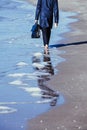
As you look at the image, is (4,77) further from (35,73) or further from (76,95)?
(76,95)

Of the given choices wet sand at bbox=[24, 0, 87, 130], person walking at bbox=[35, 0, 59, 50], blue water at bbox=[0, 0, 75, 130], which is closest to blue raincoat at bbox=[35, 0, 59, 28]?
person walking at bbox=[35, 0, 59, 50]

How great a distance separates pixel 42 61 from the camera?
11750 mm

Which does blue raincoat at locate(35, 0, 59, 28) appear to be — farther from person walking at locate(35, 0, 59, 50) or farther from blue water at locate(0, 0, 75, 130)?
blue water at locate(0, 0, 75, 130)

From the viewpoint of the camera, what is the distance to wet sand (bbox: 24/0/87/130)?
Answer: 705 centimetres

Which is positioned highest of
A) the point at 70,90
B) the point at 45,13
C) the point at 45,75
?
the point at 70,90

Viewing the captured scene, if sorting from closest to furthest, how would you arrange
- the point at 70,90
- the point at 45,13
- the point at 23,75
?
the point at 70,90 < the point at 23,75 < the point at 45,13

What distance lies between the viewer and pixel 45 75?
10180 millimetres

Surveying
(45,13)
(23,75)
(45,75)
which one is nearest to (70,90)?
(45,75)

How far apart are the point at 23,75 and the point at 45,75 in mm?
408

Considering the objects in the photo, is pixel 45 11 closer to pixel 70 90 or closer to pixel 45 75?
pixel 45 75

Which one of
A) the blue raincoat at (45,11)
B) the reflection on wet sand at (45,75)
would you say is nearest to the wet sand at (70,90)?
the reflection on wet sand at (45,75)

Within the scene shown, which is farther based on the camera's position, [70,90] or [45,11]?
[45,11]

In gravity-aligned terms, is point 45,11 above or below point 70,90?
below

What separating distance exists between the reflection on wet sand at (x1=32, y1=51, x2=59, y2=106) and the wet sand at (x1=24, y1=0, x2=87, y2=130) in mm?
135
